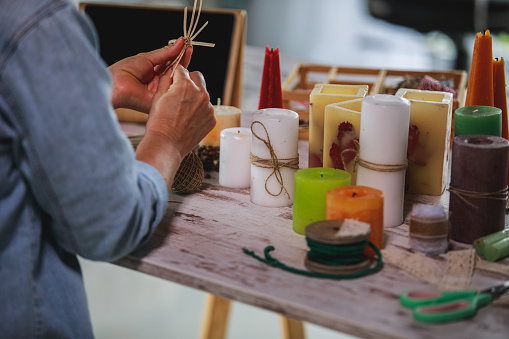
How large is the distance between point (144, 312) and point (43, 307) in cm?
154

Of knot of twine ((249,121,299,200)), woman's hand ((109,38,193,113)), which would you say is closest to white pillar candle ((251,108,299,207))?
knot of twine ((249,121,299,200))

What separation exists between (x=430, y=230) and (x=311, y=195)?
0.18 m

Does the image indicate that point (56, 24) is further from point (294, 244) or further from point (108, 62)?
point (108, 62)

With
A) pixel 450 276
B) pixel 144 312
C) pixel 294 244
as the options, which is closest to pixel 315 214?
pixel 294 244

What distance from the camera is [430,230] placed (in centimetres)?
87

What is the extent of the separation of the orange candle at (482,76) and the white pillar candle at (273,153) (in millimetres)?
327

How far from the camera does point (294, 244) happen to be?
0.92m

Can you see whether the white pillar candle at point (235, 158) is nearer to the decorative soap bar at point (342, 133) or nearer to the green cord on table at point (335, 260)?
the decorative soap bar at point (342, 133)

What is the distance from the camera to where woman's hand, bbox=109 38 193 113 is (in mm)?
1091

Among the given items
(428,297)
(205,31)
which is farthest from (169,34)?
(428,297)

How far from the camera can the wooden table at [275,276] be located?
71 centimetres

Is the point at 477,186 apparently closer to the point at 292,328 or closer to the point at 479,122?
the point at 479,122

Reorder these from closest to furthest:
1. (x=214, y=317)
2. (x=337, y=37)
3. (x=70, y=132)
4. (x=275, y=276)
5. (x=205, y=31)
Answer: (x=70, y=132) < (x=275, y=276) < (x=214, y=317) < (x=205, y=31) < (x=337, y=37)

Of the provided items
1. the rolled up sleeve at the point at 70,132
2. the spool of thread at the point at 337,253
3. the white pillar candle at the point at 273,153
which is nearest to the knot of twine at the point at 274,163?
the white pillar candle at the point at 273,153
